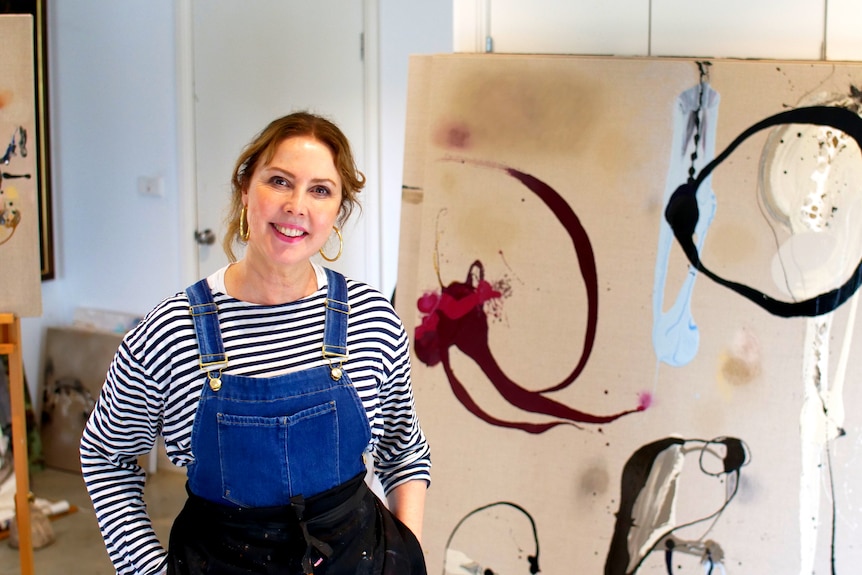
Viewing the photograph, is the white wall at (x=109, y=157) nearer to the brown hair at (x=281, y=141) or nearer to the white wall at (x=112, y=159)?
the white wall at (x=112, y=159)

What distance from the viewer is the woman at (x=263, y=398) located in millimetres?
1235


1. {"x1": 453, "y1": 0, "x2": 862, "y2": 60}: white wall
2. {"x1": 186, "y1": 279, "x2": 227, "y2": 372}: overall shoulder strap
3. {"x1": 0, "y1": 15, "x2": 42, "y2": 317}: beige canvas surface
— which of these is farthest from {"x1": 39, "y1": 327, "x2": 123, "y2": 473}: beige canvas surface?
{"x1": 186, "y1": 279, "x2": 227, "y2": 372}: overall shoulder strap

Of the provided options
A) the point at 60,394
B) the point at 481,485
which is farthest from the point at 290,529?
the point at 60,394

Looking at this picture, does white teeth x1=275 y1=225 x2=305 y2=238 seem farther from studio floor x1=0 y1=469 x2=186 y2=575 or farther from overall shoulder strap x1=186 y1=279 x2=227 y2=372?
studio floor x1=0 y1=469 x2=186 y2=575

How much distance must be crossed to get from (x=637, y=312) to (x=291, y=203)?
942 mm

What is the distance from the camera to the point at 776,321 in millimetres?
1864

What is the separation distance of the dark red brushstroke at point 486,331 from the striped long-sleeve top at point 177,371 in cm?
61

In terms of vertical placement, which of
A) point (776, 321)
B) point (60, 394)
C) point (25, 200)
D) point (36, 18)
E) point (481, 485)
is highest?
point (36, 18)

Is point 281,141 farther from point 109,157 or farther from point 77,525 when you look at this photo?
point 109,157

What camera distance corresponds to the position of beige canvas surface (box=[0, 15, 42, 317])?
7.69 feet

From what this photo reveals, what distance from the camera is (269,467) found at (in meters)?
1.25

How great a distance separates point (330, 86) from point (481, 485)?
1.88 metres

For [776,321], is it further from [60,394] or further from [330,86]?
[60,394]

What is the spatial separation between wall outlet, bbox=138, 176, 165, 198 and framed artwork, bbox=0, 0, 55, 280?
429 mm
